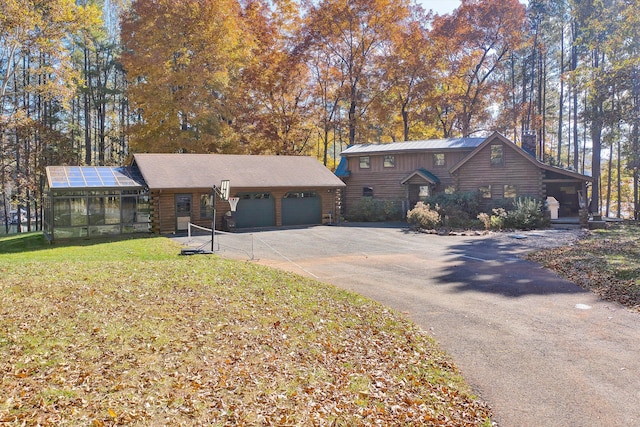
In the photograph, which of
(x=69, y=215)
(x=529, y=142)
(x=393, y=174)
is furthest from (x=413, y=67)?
(x=69, y=215)

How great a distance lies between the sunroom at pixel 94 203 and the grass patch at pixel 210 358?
10.7 metres

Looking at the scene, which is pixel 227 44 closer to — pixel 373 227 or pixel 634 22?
pixel 373 227

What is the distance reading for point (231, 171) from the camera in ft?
83.4

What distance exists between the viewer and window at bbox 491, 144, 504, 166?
1104 inches

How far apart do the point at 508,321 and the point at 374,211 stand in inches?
869

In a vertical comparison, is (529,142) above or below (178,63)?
below

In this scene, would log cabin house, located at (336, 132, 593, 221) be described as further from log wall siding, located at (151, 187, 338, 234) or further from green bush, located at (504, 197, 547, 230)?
log wall siding, located at (151, 187, 338, 234)

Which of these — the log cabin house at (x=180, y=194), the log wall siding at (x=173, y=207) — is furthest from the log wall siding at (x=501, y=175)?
the log wall siding at (x=173, y=207)

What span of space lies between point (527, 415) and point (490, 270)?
8695mm

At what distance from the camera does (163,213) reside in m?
22.3

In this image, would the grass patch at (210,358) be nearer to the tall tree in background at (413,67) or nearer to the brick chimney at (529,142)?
the brick chimney at (529,142)

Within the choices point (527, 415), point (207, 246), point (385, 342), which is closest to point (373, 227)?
point (207, 246)

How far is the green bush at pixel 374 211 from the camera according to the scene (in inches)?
1194

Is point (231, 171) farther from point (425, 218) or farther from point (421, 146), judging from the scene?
point (421, 146)
